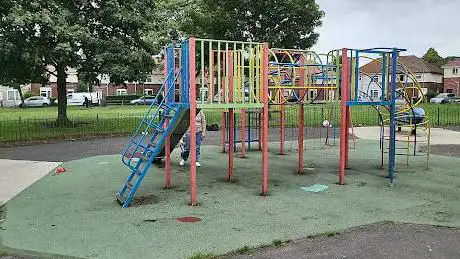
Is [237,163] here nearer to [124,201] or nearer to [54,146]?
[124,201]

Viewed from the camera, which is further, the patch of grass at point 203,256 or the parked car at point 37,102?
the parked car at point 37,102

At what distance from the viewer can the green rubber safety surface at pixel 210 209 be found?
18.3ft

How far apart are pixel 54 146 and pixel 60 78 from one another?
20.3ft

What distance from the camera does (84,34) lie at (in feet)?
58.5

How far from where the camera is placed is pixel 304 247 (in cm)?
534

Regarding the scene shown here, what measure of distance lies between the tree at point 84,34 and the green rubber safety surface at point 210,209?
8383 millimetres

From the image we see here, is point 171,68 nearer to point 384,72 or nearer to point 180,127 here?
point 180,127

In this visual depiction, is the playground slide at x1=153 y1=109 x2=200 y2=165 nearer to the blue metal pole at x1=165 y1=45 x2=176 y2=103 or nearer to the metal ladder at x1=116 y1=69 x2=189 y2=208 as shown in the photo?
the metal ladder at x1=116 y1=69 x2=189 y2=208

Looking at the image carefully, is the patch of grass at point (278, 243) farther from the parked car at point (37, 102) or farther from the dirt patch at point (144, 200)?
the parked car at point (37, 102)

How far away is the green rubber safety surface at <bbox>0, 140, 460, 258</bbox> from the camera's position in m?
5.57

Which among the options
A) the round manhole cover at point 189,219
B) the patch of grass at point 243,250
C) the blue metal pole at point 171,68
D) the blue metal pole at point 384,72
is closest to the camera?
the patch of grass at point 243,250

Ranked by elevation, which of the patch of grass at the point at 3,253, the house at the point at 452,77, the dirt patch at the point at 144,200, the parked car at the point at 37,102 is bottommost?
the patch of grass at the point at 3,253

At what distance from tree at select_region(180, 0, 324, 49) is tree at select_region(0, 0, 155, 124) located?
7.25 meters

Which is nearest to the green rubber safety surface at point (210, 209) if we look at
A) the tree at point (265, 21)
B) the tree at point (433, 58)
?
the tree at point (265, 21)
